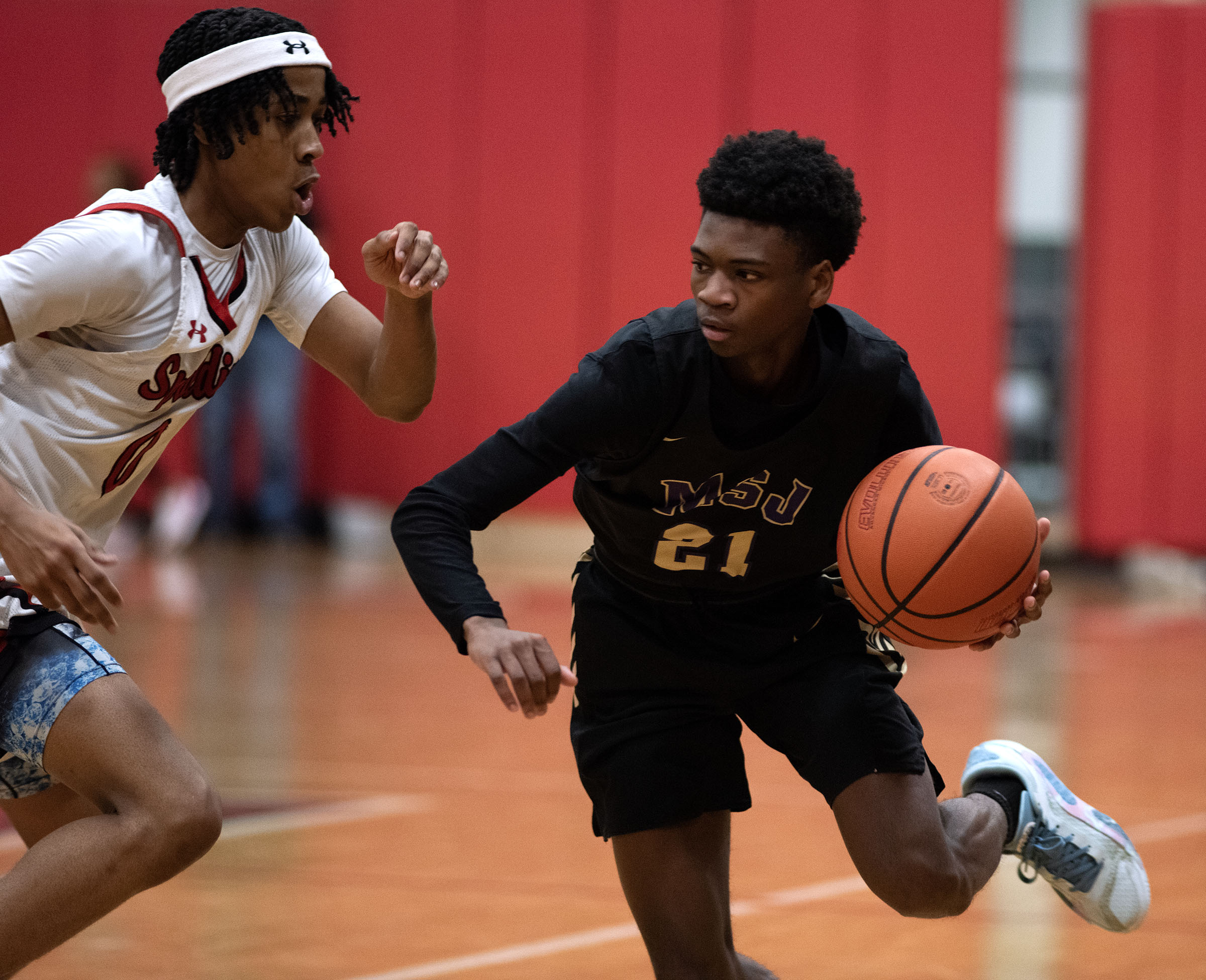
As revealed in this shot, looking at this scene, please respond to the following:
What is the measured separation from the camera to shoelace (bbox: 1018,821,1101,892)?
9.56ft

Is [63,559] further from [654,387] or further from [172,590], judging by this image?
[172,590]

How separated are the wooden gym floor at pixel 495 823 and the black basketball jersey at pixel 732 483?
2.98 ft

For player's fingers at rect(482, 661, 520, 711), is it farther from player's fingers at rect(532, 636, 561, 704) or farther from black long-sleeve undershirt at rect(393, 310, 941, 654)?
black long-sleeve undershirt at rect(393, 310, 941, 654)

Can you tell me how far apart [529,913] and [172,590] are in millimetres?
5210

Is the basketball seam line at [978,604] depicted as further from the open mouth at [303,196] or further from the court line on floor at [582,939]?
the open mouth at [303,196]

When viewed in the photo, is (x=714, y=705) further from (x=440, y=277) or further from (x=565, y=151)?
(x=565, y=151)

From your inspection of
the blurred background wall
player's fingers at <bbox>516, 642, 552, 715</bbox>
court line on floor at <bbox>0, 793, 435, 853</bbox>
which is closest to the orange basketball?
player's fingers at <bbox>516, 642, 552, 715</bbox>

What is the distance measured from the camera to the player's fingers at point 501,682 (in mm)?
2107

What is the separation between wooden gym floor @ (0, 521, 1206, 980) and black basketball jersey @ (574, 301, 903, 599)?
0.91 m

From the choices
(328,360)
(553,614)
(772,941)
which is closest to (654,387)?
(328,360)

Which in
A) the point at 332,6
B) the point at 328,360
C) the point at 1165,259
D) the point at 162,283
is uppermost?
the point at 332,6

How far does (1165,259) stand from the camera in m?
9.73

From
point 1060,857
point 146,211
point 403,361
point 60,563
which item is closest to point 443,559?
point 403,361

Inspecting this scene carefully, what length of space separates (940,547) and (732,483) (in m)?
0.34
